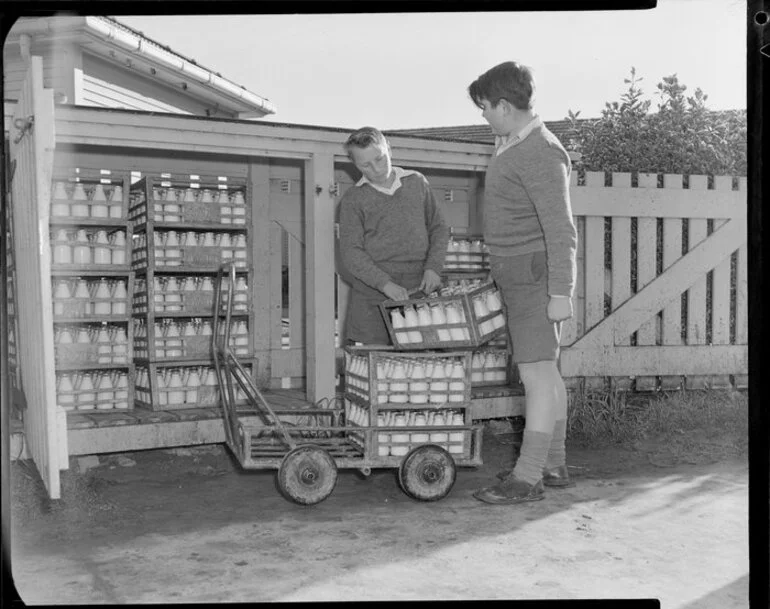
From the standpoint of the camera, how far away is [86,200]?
22.1 ft

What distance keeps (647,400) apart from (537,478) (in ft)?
11.5

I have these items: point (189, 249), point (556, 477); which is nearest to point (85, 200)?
point (189, 249)

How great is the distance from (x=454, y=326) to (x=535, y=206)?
3.20ft

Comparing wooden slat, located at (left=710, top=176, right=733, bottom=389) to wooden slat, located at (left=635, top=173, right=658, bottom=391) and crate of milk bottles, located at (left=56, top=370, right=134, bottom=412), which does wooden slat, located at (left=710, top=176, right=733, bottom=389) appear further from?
crate of milk bottles, located at (left=56, top=370, right=134, bottom=412)

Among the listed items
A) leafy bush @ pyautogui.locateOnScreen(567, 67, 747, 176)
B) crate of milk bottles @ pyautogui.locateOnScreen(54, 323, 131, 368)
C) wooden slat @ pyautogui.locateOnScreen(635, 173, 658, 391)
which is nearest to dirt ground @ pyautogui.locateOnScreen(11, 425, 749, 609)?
crate of milk bottles @ pyautogui.locateOnScreen(54, 323, 131, 368)

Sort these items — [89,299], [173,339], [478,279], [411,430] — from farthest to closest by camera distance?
[478,279] → [173,339] → [89,299] → [411,430]

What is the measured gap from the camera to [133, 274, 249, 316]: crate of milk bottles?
6.98 m

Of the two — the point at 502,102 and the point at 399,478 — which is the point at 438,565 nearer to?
the point at 399,478

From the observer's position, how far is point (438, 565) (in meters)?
4.20

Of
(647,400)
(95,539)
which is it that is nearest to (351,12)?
(95,539)

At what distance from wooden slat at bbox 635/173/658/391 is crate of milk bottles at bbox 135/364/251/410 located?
4029 mm

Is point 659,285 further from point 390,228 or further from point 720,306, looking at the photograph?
point 390,228

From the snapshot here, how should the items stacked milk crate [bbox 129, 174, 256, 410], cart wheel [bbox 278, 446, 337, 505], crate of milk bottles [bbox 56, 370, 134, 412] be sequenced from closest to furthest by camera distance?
cart wheel [bbox 278, 446, 337, 505] < crate of milk bottles [bbox 56, 370, 134, 412] < stacked milk crate [bbox 129, 174, 256, 410]

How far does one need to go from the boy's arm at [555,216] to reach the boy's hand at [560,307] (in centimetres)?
3
